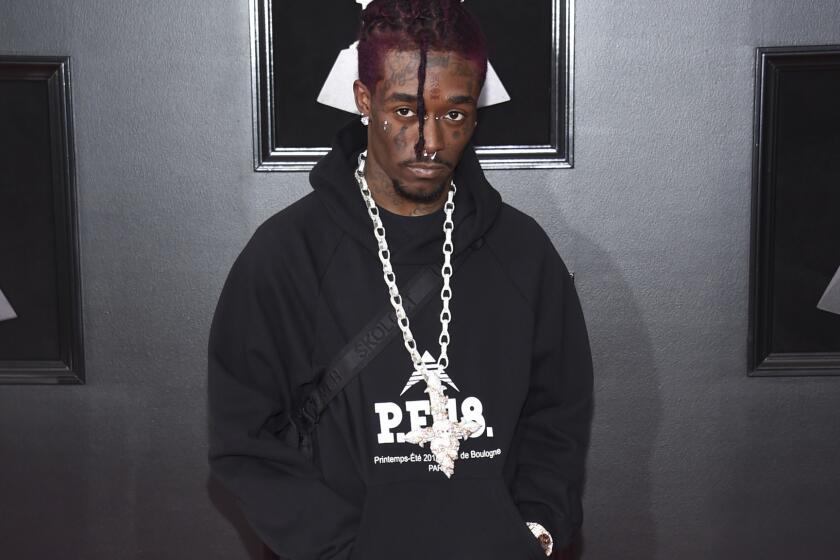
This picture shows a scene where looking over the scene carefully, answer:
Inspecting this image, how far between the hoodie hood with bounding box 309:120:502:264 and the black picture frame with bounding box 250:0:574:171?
30.6 inches

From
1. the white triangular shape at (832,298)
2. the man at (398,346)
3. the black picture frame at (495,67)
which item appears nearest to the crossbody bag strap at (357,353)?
the man at (398,346)

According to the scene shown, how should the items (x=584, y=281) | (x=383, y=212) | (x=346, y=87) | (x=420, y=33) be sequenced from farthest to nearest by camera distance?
1. (x=584, y=281)
2. (x=346, y=87)
3. (x=383, y=212)
4. (x=420, y=33)

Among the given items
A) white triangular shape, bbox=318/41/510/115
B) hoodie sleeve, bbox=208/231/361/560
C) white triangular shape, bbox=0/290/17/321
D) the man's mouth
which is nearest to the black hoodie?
hoodie sleeve, bbox=208/231/361/560

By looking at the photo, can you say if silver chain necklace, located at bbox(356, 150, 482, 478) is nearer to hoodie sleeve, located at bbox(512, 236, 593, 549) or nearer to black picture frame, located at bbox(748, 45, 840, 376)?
hoodie sleeve, located at bbox(512, 236, 593, 549)

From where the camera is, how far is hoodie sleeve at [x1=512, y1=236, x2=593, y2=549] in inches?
60.8

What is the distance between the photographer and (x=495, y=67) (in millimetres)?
2354

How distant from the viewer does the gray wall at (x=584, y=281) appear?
235 centimetres

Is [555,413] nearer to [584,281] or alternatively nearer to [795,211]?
[584,281]

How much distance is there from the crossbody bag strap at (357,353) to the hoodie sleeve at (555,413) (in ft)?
0.67

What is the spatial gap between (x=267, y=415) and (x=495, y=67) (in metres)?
1.25

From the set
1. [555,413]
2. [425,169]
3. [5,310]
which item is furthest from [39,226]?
[555,413]

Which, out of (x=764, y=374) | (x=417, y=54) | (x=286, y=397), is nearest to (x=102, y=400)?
(x=286, y=397)

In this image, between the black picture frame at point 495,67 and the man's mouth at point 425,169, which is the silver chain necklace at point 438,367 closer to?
the man's mouth at point 425,169

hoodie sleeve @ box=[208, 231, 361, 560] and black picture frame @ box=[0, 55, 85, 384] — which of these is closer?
hoodie sleeve @ box=[208, 231, 361, 560]
